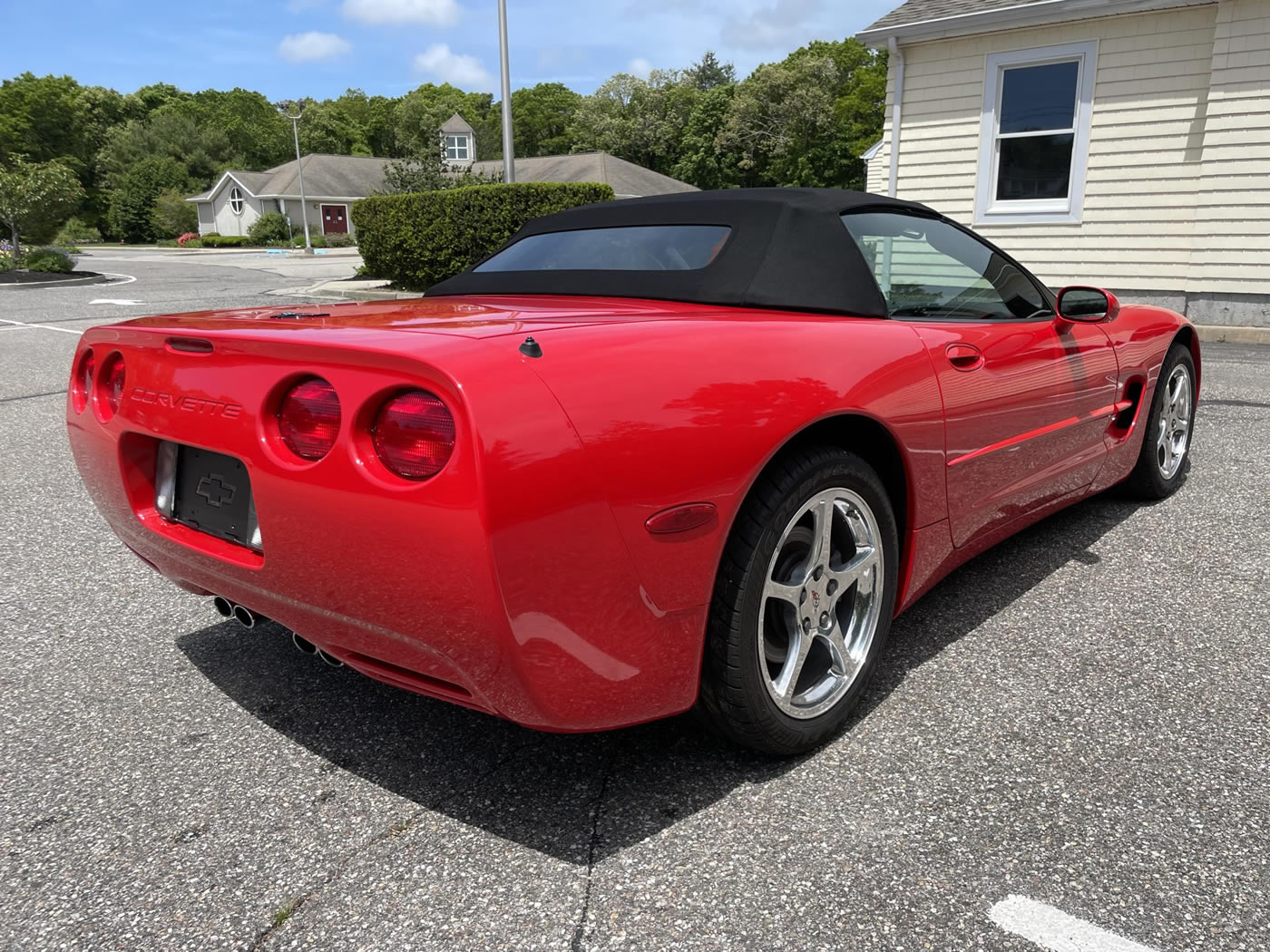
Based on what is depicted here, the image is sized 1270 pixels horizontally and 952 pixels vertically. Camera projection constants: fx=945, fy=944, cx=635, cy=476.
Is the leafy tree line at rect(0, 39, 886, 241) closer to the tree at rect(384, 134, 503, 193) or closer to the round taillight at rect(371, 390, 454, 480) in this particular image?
the tree at rect(384, 134, 503, 193)

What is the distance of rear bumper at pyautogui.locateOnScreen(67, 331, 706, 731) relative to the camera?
5.19 ft

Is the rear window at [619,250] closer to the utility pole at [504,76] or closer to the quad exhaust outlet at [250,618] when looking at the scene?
the quad exhaust outlet at [250,618]

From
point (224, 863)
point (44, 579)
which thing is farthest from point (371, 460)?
point (44, 579)

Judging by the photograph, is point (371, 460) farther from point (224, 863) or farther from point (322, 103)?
point (322, 103)

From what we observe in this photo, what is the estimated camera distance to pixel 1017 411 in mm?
2855

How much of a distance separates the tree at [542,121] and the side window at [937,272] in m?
96.1

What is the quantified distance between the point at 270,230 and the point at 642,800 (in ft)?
198

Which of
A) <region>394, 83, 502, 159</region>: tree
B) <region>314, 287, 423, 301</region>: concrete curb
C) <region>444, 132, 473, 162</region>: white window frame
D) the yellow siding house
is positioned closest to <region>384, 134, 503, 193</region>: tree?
<region>314, 287, 423, 301</region>: concrete curb

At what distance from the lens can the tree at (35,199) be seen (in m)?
24.4

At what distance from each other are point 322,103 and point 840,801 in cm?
10939

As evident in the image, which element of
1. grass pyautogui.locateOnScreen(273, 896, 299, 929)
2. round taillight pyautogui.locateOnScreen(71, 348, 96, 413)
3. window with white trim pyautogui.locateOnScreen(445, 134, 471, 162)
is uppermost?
window with white trim pyautogui.locateOnScreen(445, 134, 471, 162)

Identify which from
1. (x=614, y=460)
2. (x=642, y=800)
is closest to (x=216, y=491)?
(x=614, y=460)

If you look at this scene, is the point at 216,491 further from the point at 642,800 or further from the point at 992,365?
the point at 992,365

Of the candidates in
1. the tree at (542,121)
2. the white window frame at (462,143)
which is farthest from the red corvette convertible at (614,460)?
the tree at (542,121)
